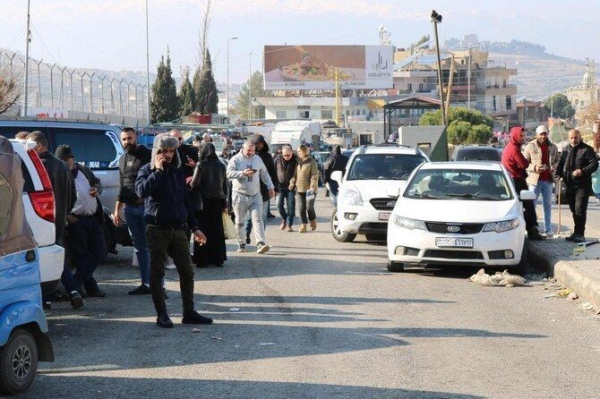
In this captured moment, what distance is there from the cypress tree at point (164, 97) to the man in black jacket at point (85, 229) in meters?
74.0

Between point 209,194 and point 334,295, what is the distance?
11.5 ft

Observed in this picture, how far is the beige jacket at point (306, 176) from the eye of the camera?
2158 cm

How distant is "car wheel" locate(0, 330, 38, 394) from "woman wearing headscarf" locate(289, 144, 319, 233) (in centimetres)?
1383

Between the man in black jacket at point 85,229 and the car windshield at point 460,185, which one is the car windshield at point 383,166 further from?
the man in black jacket at point 85,229

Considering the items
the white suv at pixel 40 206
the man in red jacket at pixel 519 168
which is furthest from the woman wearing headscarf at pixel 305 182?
the white suv at pixel 40 206

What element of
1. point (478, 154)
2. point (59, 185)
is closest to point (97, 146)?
point (59, 185)

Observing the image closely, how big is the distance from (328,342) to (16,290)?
10.5ft

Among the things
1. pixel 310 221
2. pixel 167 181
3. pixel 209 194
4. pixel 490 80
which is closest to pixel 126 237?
pixel 209 194

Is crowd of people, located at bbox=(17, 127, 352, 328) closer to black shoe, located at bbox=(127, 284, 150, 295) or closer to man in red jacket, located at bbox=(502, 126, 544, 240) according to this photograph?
black shoe, located at bbox=(127, 284, 150, 295)

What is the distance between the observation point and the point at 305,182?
70.9ft

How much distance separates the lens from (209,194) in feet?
51.5

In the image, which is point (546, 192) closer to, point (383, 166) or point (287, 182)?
point (383, 166)

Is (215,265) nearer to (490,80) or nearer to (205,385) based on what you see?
(205,385)

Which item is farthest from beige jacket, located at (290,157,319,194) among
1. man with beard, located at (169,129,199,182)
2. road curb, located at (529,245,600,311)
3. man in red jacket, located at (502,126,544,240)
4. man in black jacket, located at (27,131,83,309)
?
man in black jacket, located at (27,131,83,309)
